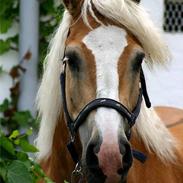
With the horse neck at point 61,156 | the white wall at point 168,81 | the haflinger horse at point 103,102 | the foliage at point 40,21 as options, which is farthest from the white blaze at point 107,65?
the white wall at point 168,81

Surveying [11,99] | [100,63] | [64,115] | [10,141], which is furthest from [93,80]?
[11,99]

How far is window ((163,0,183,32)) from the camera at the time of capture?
780cm

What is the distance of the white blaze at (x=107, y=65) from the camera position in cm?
384

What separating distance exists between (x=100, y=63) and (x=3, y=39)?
11.6 ft

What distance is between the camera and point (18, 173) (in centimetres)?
334

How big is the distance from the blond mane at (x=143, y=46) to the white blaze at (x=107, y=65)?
0.09 m

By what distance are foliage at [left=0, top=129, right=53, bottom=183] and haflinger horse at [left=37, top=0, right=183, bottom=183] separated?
0.43 meters

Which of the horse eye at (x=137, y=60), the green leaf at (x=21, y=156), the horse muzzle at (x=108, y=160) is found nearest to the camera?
the green leaf at (x=21, y=156)

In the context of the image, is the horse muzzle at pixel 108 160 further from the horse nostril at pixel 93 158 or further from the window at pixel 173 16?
the window at pixel 173 16

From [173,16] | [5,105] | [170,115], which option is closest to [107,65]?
[170,115]

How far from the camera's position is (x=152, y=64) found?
443 centimetres

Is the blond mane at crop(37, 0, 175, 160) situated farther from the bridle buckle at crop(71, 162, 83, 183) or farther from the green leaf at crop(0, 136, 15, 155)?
the green leaf at crop(0, 136, 15, 155)

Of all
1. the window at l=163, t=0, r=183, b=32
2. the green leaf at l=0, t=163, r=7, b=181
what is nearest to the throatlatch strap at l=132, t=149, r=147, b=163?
the green leaf at l=0, t=163, r=7, b=181

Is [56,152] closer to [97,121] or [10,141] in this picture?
[97,121]
